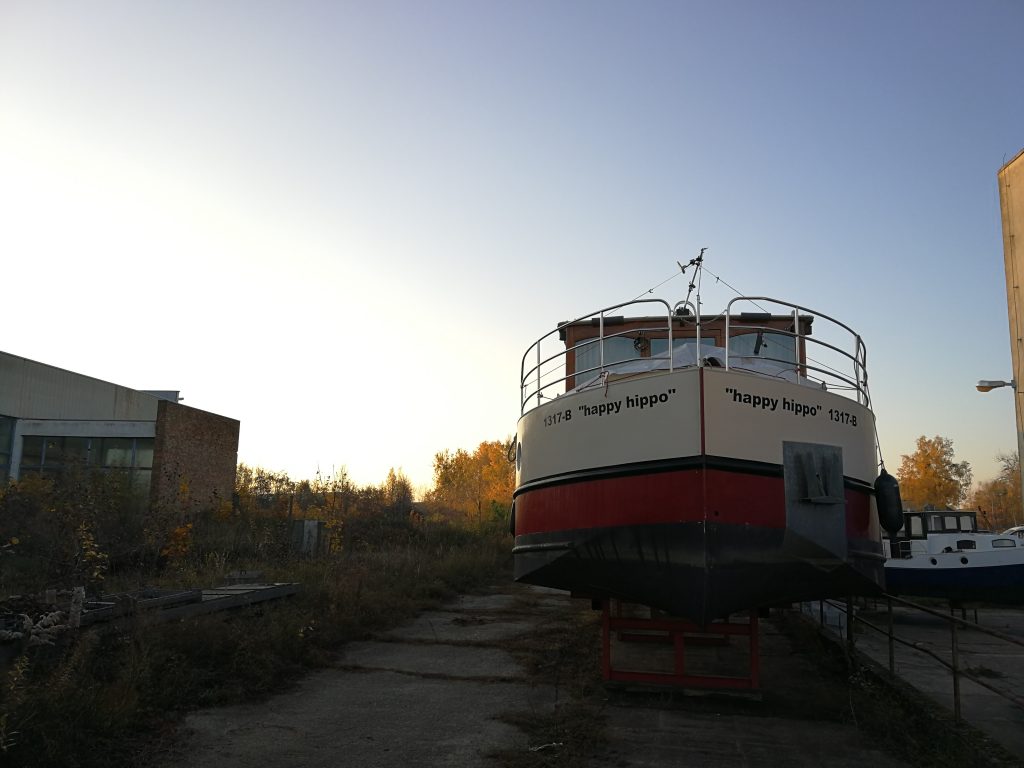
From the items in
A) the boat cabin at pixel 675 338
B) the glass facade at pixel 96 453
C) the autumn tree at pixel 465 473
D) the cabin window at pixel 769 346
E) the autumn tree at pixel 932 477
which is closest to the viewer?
the boat cabin at pixel 675 338

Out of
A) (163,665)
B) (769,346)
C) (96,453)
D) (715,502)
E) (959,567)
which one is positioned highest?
(769,346)

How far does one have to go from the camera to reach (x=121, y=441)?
809 inches

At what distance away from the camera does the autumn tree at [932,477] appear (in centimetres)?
4284

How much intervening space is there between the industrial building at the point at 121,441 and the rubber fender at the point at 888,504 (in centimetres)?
1705

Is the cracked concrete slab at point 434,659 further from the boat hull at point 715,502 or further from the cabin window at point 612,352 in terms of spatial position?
the cabin window at point 612,352

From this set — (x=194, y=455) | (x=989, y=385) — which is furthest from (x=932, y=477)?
(x=194, y=455)

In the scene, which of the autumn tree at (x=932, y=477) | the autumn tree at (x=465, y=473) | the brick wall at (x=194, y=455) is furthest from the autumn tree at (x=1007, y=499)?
the brick wall at (x=194, y=455)

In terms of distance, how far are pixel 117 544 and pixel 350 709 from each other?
27.5 ft

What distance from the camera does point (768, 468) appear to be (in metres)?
5.62

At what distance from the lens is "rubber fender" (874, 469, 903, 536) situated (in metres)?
6.59

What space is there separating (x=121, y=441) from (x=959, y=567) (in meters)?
20.4

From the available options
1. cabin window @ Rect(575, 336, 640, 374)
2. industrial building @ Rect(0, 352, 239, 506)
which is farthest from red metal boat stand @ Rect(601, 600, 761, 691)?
industrial building @ Rect(0, 352, 239, 506)

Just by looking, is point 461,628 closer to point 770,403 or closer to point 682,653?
point 682,653

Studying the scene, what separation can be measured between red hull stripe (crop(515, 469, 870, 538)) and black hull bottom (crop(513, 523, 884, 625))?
0.26ft
